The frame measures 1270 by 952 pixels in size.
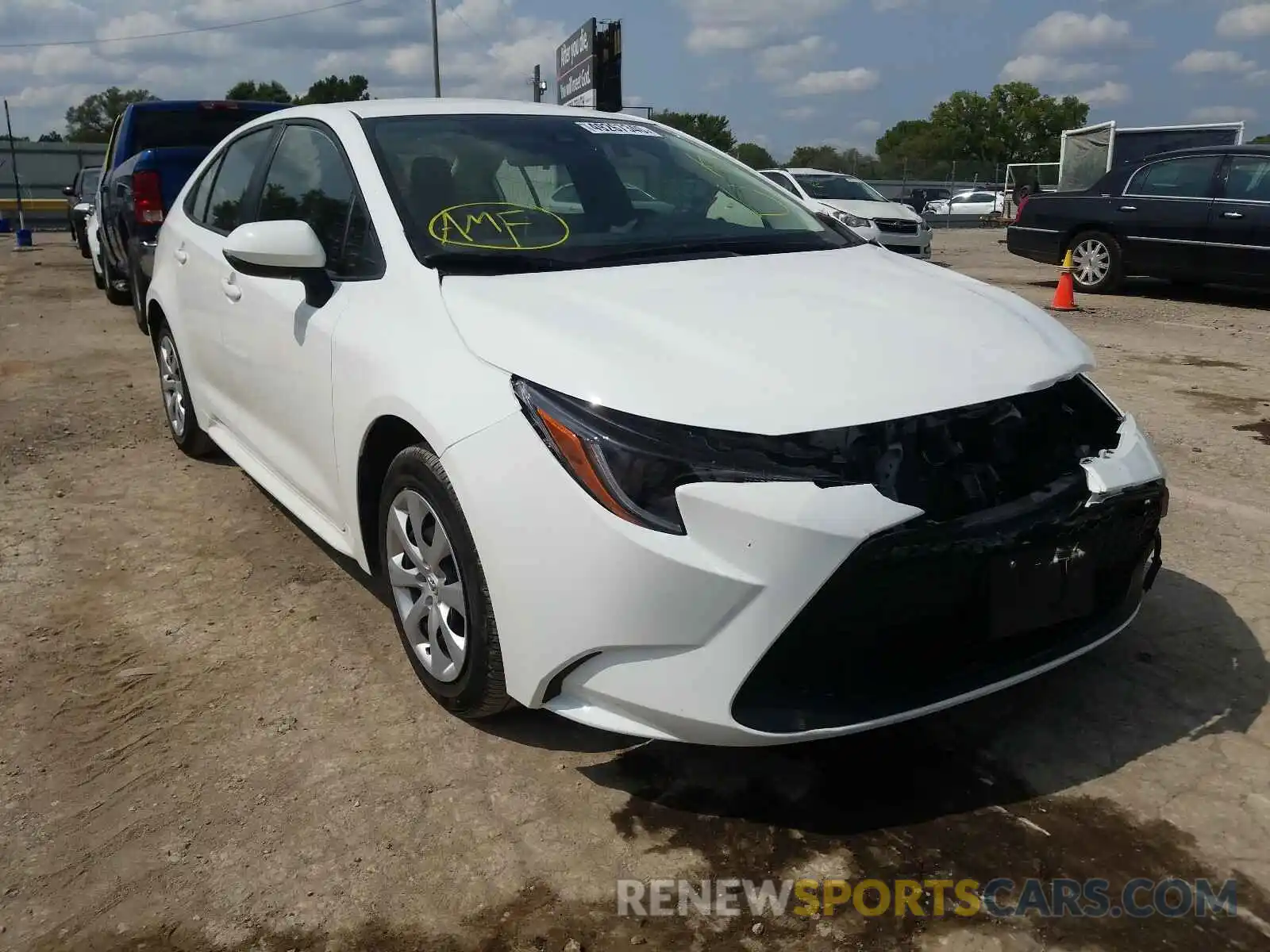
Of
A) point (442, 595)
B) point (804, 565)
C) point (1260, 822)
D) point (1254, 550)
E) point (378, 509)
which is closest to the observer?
point (804, 565)

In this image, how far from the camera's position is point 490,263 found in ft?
9.30

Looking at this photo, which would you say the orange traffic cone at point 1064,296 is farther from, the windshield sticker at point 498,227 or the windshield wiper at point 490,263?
the windshield wiper at point 490,263

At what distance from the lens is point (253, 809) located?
8.11 ft

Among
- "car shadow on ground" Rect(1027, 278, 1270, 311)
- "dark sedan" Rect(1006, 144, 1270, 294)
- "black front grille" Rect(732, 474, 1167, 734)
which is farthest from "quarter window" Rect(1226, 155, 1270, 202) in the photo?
"black front grille" Rect(732, 474, 1167, 734)

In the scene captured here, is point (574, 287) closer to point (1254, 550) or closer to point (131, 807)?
point (131, 807)

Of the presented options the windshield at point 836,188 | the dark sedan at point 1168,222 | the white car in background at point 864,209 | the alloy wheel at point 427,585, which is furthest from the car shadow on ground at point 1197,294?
the alloy wheel at point 427,585

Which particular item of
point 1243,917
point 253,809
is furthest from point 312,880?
point 1243,917

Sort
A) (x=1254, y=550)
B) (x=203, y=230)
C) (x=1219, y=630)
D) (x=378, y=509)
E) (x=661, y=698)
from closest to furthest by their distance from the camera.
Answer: (x=661, y=698) < (x=378, y=509) < (x=1219, y=630) < (x=1254, y=550) < (x=203, y=230)

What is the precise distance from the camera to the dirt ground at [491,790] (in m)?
2.12

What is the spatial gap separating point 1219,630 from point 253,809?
2831 millimetres

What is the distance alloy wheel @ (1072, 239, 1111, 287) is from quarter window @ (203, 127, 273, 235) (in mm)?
9664

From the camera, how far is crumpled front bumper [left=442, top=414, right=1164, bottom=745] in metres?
2.06

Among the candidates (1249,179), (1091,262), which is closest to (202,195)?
(1249,179)

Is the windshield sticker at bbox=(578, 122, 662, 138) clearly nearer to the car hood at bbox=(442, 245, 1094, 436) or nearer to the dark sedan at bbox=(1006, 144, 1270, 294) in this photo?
the car hood at bbox=(442, 245, 1094, 436)
